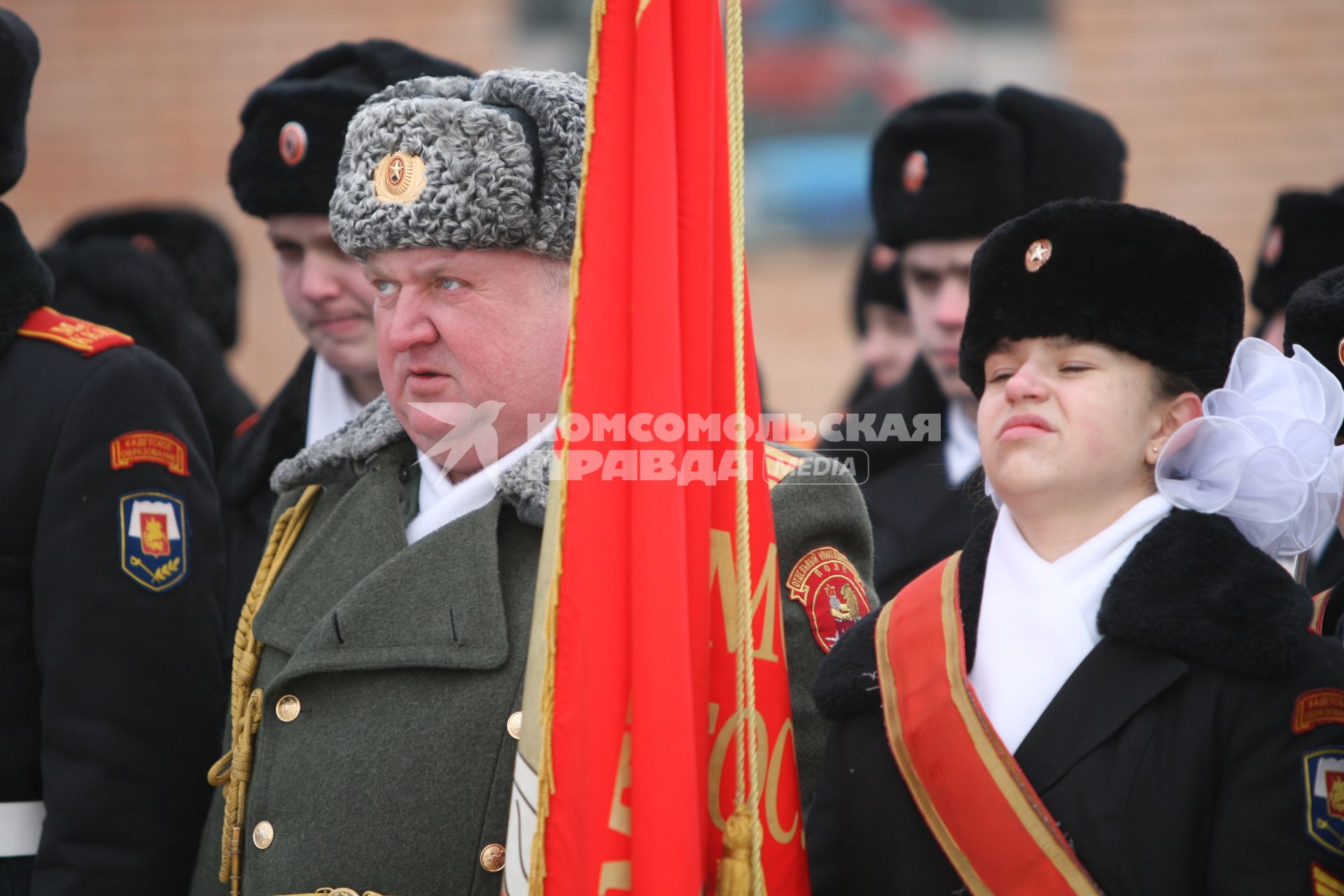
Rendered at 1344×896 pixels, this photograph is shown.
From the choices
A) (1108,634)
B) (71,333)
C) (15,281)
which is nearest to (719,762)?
(1108,634)

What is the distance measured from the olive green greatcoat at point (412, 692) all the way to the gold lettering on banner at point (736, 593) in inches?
8.2

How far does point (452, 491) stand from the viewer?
2.61 m

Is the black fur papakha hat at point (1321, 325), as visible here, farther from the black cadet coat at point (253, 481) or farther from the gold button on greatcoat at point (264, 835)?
the black cadet coat at point (253, 481)

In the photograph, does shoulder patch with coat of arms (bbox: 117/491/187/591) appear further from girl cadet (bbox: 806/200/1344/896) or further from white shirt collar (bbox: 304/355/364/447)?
girl cadet (bbox: 806/200/1344/896)

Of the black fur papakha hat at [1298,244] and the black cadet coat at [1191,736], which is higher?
the black fur papakha hat at [1298,244]

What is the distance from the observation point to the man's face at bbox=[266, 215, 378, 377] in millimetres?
3701

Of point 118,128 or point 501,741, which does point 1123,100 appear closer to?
point 118,128

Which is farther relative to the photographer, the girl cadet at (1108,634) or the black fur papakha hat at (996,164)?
the black fur papakha hat at (996,164)

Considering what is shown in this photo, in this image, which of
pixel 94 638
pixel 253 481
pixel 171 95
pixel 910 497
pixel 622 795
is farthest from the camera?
pixel 171 95

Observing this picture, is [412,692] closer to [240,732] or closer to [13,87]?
[240,732]

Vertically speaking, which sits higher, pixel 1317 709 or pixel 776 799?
pixel 1317 709

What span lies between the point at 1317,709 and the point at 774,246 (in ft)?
22.5

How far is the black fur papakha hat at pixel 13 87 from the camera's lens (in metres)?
2.87

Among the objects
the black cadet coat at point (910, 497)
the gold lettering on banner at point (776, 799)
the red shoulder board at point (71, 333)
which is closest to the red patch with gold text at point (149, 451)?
the red shoulder board at point (71, 333)
